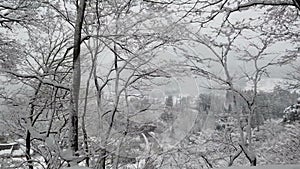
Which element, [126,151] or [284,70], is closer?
[126,151]

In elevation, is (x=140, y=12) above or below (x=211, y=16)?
above

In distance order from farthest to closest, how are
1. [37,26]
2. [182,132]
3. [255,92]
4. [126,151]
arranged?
1. [255,92]
2. [126,151]
3. [37,26]
4. [182,132]

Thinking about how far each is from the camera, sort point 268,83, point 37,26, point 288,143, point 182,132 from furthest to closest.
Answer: point 288,143
point 268,83
point 37,26
point 182,132

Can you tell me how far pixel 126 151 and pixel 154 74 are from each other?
4.85 ft

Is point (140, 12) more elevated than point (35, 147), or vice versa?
point (140, 12)

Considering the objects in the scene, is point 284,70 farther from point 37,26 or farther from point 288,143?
point 37,26

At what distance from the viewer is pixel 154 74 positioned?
4.38 metres

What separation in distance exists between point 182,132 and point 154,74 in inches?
57.7

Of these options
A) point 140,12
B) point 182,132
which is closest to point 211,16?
point 182,132

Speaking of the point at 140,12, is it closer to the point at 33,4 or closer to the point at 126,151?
the point at 33,4

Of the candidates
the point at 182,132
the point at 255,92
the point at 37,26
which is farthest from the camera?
the point at 255,92

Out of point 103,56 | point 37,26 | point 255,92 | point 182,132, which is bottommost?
point 182,132

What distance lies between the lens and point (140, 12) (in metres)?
4.10

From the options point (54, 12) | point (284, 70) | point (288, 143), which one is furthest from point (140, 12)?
point (288, 143)
